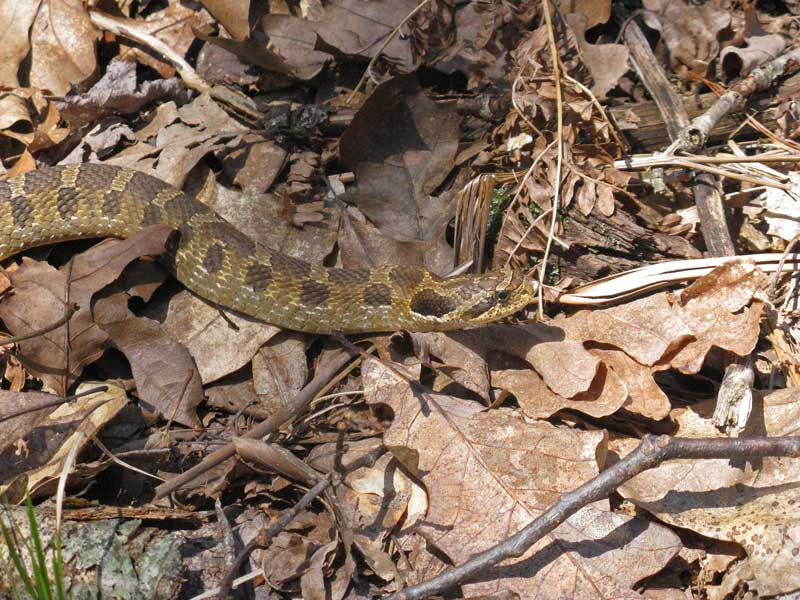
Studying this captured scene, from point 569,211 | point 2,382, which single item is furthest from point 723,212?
point 2,382

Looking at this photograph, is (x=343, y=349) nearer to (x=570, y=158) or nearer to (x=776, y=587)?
(x=570, y=158)

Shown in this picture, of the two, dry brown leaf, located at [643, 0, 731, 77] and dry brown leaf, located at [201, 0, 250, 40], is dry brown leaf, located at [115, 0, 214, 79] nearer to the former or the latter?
dry brown leaf, located at [201, 0, 250, 40]

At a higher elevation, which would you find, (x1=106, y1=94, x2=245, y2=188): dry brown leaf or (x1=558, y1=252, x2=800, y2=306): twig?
(x1=106, y1=94, x2=245, y2=188): dry brown leaf

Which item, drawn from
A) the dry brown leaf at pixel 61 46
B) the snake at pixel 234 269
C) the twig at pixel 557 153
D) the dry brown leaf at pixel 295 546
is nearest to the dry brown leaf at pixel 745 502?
the twig at pixel 557 153

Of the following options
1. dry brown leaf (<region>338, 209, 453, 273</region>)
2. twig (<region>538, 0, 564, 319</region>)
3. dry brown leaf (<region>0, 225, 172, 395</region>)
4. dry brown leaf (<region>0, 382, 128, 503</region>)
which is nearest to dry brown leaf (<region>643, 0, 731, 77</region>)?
twig (<region>538, 0, 564, 319</region>)

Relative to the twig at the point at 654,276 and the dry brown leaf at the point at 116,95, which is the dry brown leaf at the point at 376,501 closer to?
the twig at the point at 654,276

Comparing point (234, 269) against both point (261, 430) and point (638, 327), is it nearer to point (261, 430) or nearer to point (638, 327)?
point (261, 430)
